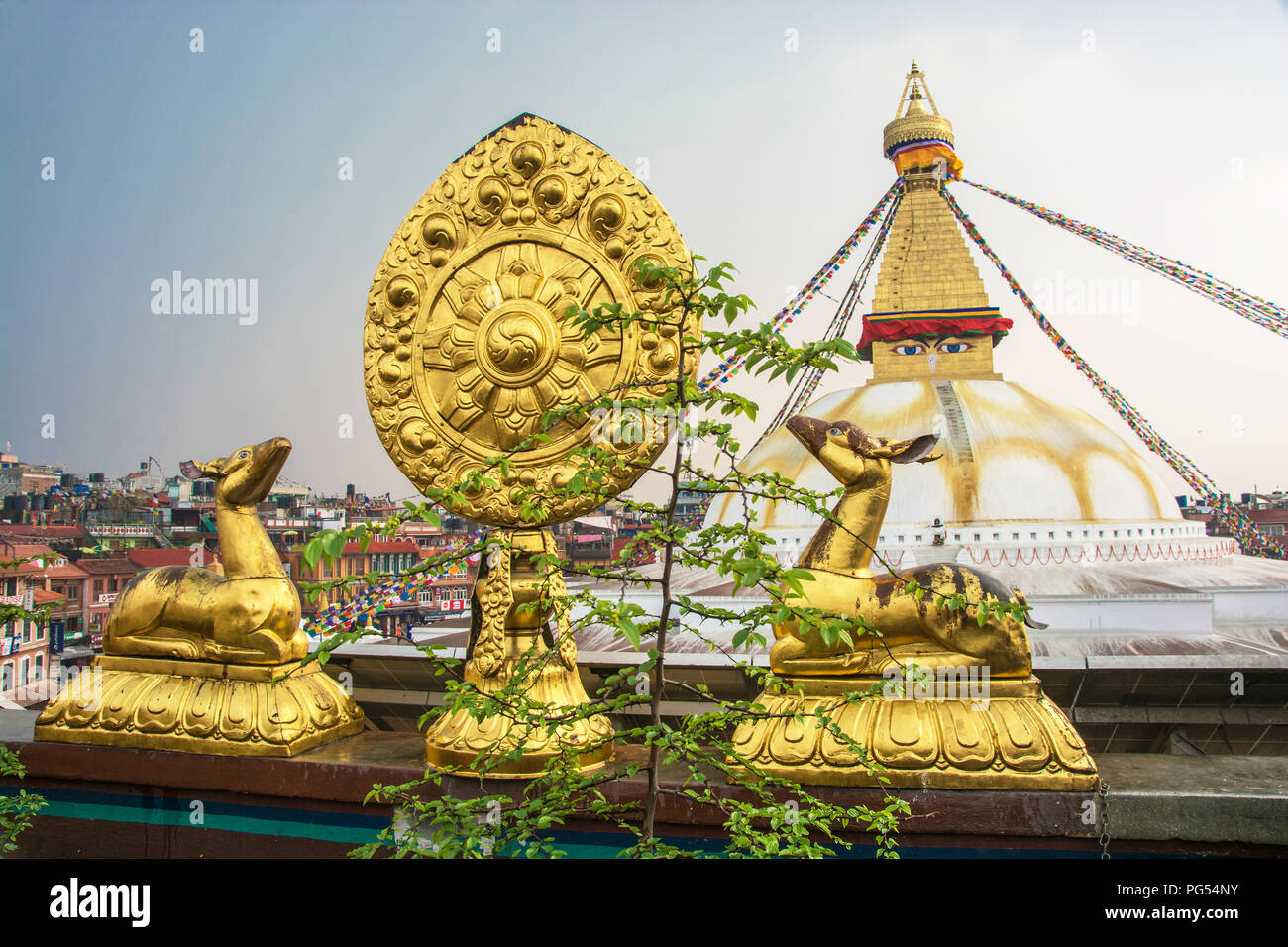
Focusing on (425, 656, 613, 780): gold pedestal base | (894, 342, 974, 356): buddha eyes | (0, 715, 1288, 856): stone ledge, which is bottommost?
(0, 715, 1288, 856): stone ledge

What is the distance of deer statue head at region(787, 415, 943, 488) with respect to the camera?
12.4 feet

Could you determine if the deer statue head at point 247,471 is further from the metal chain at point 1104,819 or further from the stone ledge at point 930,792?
the metal chain at point 1104,819

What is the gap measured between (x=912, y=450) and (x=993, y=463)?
7378mm

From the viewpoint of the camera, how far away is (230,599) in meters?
4.20

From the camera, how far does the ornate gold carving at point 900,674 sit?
136 inches

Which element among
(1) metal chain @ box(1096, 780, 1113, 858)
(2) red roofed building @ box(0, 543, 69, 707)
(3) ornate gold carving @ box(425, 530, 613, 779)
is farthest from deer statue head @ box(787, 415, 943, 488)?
(2) red roofed building @ box(0, 543, 69, 707)

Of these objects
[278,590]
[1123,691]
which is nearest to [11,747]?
[278,590]

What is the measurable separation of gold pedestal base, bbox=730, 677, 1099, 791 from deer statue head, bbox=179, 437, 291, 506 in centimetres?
261

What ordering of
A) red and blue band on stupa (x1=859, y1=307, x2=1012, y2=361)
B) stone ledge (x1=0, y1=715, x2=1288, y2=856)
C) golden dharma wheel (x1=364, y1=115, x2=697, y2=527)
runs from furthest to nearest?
1. red and blue band on stupa (x1=859, y1=307, x2=1012, y2=361)
2. golden dharma wheel (x1=364, y1=115, x2=697, y2=527)
3. stone ledge (x1=0, y1=715, x2=1288, y2=856)

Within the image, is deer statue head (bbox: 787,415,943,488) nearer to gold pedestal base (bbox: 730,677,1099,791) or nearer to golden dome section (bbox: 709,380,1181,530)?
gold pedestal base (bbox: 730,677,1099,791)

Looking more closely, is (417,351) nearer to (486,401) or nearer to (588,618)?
(486,401)

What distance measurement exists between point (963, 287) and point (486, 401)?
389 inches

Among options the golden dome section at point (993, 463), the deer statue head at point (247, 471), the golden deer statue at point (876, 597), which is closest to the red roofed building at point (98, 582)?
the golden dome section at point (993, 463)
